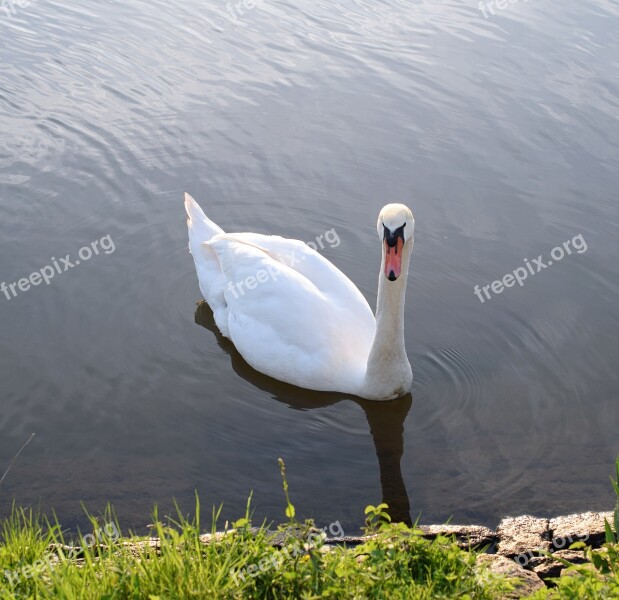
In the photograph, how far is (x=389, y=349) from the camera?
696 centimetres

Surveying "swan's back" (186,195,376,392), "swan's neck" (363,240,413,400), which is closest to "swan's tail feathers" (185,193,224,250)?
"swan's back" (186,195,376,392)

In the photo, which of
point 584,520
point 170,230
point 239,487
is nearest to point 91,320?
point 170,230

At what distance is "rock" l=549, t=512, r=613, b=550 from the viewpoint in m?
5.46

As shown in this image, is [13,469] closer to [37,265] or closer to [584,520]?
[37,265]

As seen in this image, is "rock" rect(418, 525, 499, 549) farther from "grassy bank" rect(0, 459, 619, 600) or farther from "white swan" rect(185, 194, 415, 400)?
"white swan" rect(185, 194, 415, 400)

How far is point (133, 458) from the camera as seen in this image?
6.46 meters

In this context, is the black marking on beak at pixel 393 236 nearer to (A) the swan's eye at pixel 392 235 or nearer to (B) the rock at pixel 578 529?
(A) the swan's eye at pixel 392 235

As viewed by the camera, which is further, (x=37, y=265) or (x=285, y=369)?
(x=37, y=265)

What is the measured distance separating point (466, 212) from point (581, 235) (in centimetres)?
125

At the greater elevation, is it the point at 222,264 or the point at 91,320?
the point at 222,264

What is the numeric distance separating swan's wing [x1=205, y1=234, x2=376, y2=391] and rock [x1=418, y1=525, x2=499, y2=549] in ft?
5.71

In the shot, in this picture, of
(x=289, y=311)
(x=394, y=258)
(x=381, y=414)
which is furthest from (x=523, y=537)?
(x=289, y=311)

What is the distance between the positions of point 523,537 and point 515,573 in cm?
93

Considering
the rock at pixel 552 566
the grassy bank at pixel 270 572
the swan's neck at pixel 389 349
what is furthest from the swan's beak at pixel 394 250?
the grassy bank at pixel 270 572
